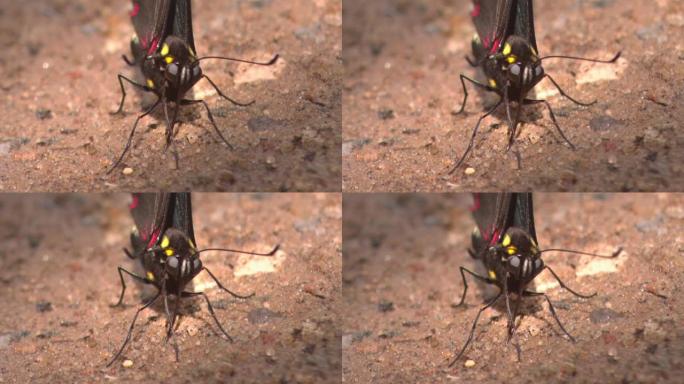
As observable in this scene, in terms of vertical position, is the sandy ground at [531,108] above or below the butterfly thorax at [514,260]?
above

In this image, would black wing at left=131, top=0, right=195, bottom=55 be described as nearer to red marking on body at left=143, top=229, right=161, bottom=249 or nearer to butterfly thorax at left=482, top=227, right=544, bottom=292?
red marking on body at left=143, top=229, right=161, bottom=249

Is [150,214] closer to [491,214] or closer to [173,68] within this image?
[173,68]

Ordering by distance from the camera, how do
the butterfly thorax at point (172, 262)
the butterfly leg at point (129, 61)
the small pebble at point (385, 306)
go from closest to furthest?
1. the butterfly thorax at point (172, 262)
2. the small pebble at point (385, 306)
3. the butterfly leg at point (129, 61)

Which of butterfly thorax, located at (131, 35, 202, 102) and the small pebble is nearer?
butterfly thorax, located at (131, 35, 202, 102)

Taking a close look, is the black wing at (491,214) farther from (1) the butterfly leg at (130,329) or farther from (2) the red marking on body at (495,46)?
(1) the butterfly leg at (130,329)

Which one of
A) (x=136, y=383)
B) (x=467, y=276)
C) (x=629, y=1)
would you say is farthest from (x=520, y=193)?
(x=136, y=383)

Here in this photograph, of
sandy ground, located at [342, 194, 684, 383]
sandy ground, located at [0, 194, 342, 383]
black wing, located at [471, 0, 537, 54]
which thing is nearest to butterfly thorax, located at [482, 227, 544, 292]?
sandy ground, located at [342, 194, 684, 383]

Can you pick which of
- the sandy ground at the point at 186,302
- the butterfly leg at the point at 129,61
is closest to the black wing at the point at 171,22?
the butterfly leg at the point at 129,61
